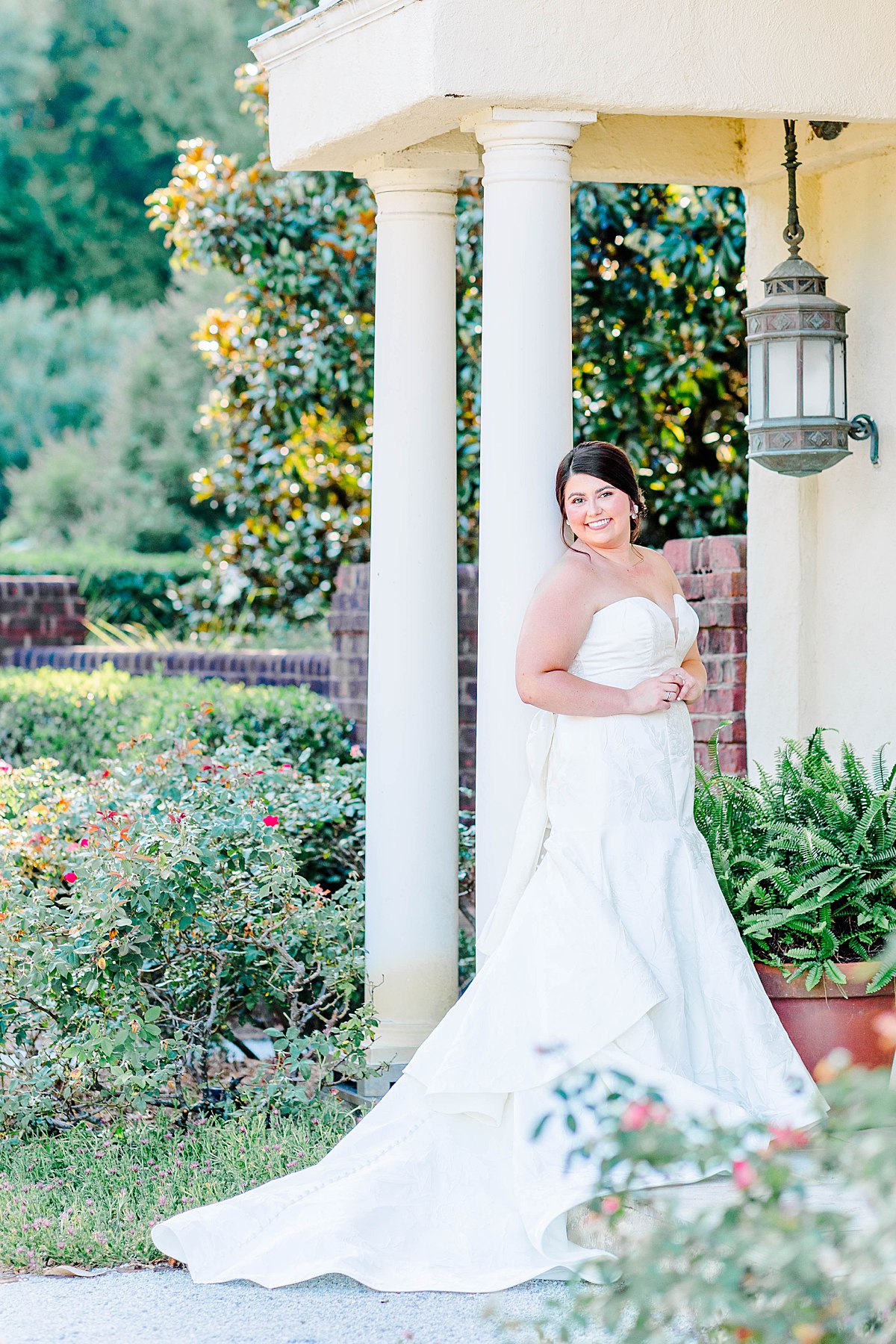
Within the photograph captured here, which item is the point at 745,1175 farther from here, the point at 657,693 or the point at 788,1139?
the point at 657,693

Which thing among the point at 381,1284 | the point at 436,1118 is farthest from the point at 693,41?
the point at 381,1284

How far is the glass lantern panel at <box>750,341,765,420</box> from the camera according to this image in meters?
5.18

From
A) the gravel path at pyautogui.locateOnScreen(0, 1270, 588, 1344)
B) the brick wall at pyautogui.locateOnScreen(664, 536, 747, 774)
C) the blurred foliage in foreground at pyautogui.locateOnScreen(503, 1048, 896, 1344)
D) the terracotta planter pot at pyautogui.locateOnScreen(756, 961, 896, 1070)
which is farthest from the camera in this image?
the brick wall at pyautogui.locateOnScreen(664, 536, 747, 774)

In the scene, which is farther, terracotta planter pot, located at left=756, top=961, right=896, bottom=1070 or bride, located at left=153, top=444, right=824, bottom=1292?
terracotta planter pot, located at left=756, top=961, right=896, bottom=1070

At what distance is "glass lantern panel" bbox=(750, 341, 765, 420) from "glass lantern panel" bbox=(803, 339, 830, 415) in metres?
0.14

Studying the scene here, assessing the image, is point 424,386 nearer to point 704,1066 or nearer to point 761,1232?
point 704,1066

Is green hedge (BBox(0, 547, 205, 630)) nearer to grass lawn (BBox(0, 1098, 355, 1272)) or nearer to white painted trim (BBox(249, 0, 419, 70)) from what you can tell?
white painted trim (BBox(249, 0, 419, 70))

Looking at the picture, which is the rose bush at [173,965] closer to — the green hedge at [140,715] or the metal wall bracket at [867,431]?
the green hedge at [140,715]

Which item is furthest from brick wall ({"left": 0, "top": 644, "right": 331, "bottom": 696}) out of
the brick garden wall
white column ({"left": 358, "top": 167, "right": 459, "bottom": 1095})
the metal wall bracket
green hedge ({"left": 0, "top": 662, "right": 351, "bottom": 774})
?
the metal wall bracket

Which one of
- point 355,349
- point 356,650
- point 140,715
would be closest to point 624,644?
point 356,650

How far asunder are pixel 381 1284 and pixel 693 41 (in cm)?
307

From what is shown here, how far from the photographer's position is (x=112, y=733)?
8492 mm

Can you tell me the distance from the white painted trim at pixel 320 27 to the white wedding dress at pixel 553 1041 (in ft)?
5.61

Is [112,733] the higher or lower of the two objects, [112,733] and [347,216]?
the lower
